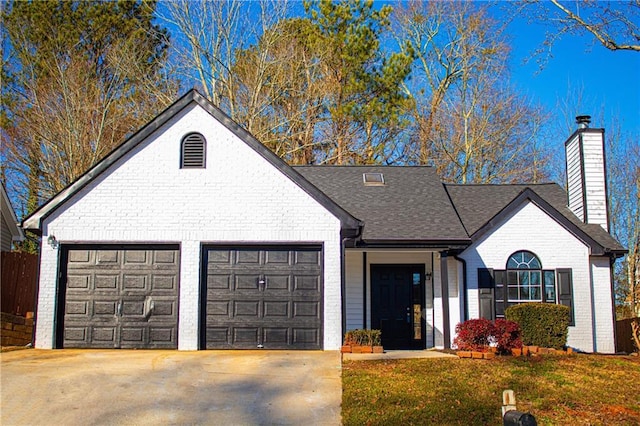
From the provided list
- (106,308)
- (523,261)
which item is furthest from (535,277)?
(106,308)

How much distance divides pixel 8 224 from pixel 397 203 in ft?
47.2

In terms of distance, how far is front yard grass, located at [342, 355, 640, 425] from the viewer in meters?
8.27

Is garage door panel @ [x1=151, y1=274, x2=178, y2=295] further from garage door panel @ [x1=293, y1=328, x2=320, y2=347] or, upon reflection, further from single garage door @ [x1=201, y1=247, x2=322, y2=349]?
garage door panel @ [x1=293, y1=328, x2=320, y2=347]

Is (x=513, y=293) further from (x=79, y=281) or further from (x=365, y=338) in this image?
(x=79, y=281)

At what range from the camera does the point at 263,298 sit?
13711 mm

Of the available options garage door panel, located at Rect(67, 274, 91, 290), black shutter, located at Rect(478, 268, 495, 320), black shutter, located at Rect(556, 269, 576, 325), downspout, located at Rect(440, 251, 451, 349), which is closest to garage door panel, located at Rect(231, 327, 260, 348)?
garage door panel, located at Rect(67, 274, 91, 290)

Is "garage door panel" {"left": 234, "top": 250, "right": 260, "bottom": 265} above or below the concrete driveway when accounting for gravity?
above

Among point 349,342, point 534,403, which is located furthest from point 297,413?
point 349,342

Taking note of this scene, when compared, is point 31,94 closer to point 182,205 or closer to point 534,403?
point 182,205

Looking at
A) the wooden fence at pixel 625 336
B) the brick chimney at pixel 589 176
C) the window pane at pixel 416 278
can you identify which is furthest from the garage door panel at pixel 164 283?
the wooden fence at pixel 625 336

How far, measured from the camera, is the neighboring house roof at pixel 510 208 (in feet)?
53.3

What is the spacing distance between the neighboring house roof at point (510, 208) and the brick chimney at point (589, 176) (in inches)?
12.0

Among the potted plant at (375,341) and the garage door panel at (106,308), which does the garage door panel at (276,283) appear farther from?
the garage door panel at (106,308)

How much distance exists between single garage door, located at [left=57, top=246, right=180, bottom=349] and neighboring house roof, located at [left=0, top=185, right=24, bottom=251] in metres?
9.84
